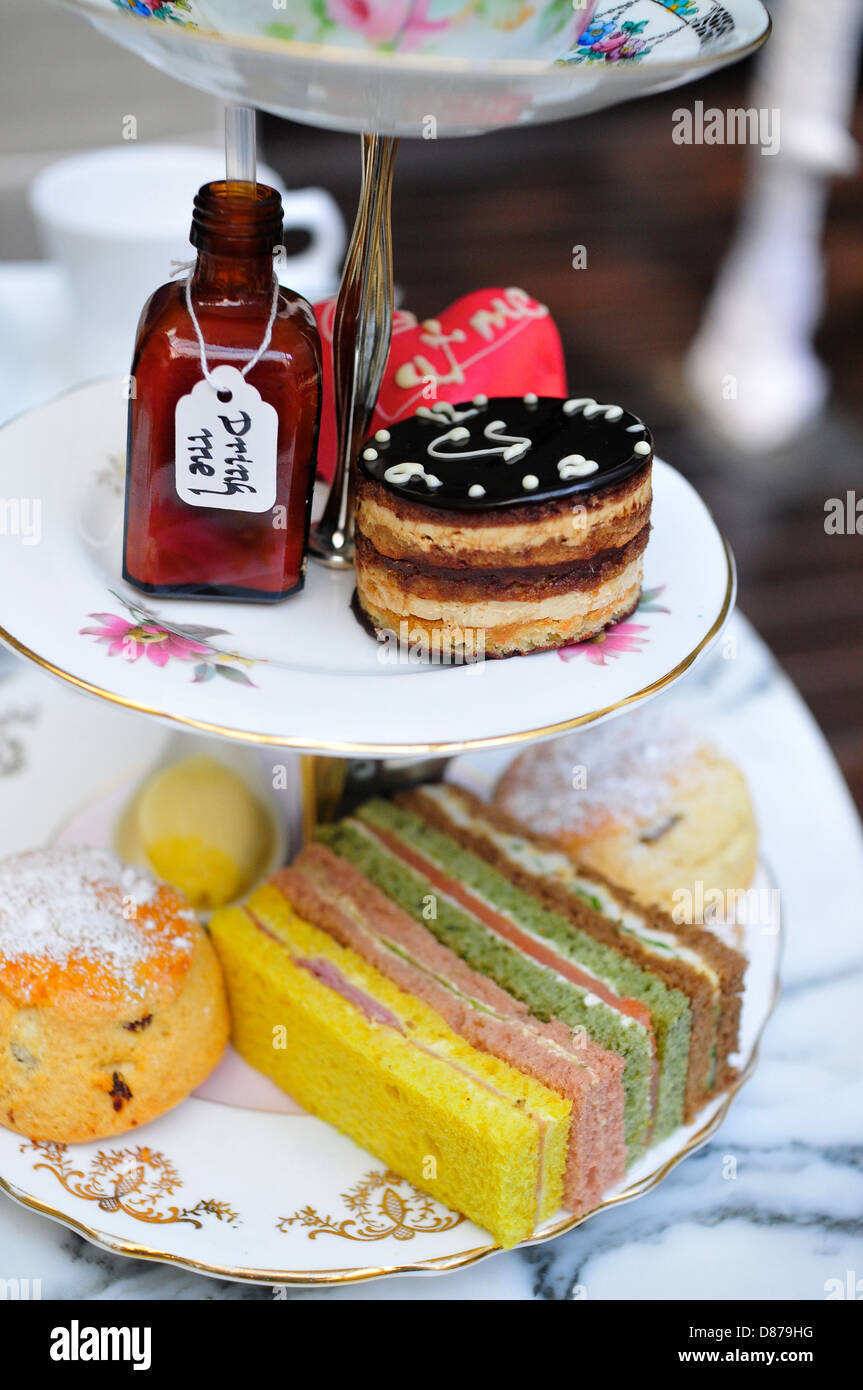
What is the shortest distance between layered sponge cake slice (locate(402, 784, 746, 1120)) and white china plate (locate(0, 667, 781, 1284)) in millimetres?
42

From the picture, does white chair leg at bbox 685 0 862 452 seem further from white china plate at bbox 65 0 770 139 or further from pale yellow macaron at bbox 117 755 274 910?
white china plate at bbox 65 0 770 139

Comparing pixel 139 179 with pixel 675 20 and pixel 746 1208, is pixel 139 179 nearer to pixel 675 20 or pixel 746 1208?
pixel 675 20

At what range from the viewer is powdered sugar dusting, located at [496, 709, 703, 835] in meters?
1.21

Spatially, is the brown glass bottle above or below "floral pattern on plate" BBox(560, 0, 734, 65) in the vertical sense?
below

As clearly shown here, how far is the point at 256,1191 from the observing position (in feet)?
3.17

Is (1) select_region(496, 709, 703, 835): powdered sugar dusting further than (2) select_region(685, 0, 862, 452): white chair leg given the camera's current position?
No

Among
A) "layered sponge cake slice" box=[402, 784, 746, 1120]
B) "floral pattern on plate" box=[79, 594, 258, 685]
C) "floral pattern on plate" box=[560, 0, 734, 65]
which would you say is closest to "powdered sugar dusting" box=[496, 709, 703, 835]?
"layered sponge cake slice" box=[402, 784, 746, 1120]

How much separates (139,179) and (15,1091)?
1.07 m

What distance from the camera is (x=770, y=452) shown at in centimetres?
273

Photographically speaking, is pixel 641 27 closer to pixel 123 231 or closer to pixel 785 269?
pixel 123 231

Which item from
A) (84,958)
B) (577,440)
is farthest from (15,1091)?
(577,440)

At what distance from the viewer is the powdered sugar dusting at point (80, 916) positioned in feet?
3.20

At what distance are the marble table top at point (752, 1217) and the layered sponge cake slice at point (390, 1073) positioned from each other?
63 millimetres

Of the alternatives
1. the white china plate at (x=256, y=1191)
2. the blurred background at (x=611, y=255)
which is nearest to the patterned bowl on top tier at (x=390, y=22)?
the white china plate at (x=256, y=1191)
